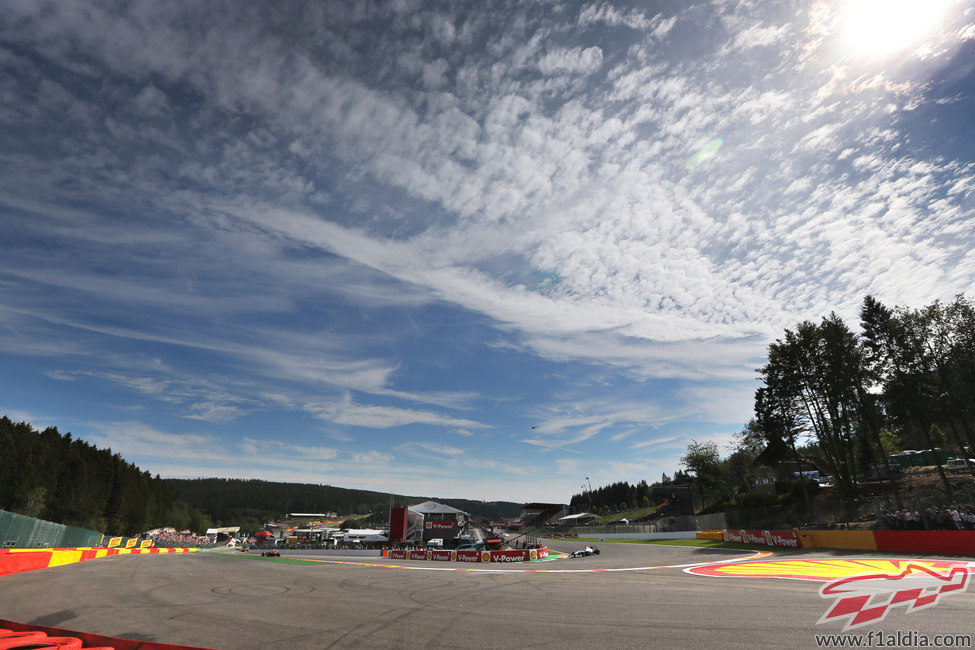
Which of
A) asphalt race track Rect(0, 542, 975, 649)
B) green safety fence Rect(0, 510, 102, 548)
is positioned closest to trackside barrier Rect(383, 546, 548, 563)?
asphalt race track Rect(0, 542, 975, 649)

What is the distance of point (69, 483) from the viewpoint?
72.5m

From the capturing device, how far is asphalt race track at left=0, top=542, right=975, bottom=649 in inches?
321

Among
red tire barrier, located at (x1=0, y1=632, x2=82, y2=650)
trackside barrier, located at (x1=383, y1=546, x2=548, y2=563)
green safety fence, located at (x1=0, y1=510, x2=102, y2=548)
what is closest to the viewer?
red tire barrier, located at (x1=0, y1=632, x2=82, y2=650)

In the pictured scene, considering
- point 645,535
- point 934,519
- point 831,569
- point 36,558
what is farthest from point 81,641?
point 645,535

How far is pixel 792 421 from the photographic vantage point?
45469mm

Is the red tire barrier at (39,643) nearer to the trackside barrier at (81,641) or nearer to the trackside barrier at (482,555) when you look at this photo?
the trackside barrier at (81,641)

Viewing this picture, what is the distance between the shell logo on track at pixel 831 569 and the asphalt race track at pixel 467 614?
65.3 inches

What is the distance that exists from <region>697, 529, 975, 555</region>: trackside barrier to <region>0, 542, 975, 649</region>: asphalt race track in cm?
1261

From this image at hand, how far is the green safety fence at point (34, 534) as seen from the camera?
24272mm

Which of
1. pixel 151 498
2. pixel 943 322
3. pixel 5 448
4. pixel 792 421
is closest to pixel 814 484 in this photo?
pixel 792 421

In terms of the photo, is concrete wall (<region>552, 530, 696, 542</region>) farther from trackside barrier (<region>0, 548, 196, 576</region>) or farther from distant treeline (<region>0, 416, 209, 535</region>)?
distant treeline (<region>0, 416, 209, 535</region>)

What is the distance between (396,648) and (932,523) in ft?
102

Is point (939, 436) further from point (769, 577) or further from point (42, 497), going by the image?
point (42, 497)

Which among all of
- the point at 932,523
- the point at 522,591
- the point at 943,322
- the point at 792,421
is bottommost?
the point at 522,591
